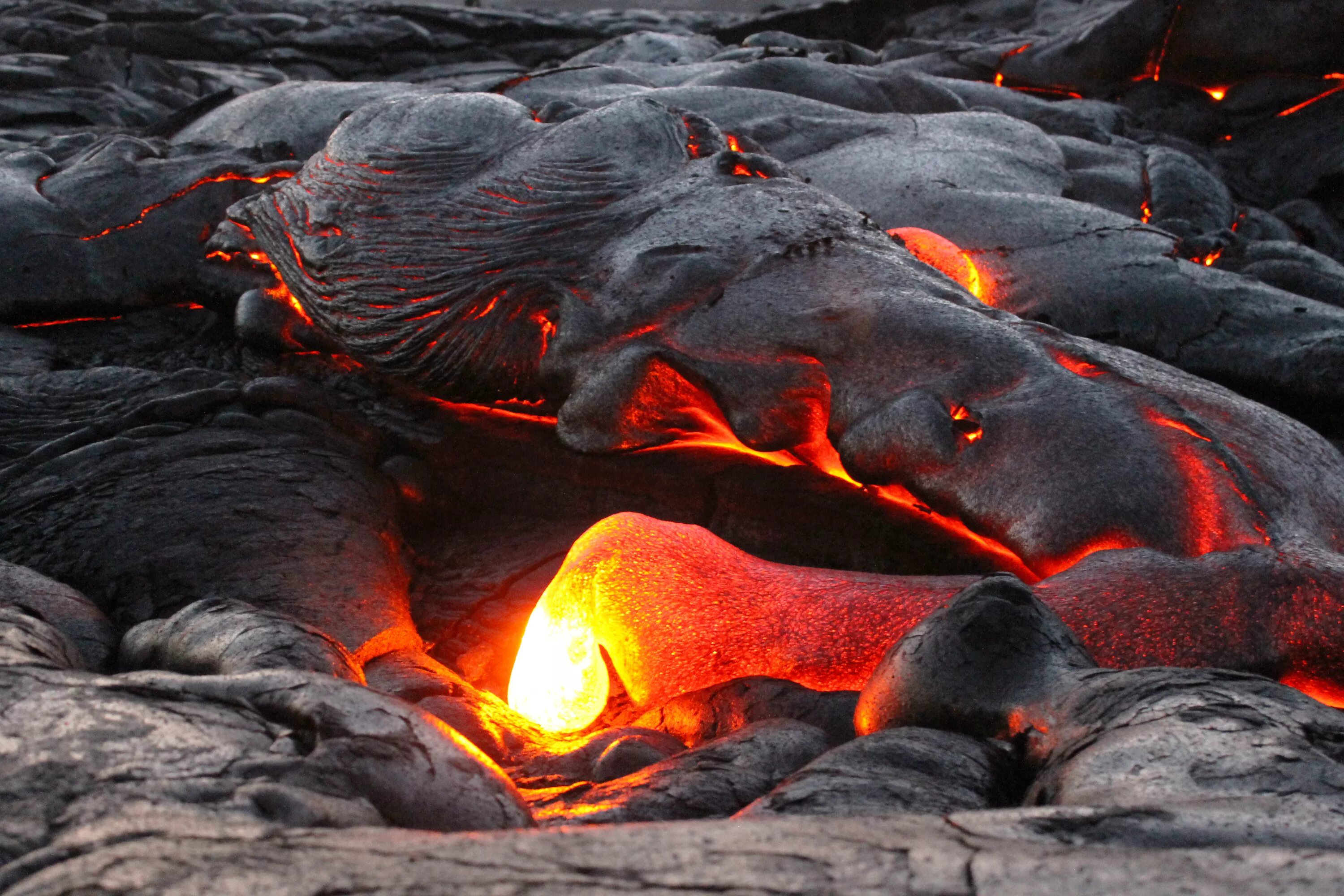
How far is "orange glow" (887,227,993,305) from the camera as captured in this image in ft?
13.2

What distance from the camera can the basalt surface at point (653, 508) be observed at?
1.38 m

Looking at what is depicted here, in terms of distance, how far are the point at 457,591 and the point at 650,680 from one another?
101cm

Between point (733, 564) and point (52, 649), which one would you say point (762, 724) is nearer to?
point (733, 564)

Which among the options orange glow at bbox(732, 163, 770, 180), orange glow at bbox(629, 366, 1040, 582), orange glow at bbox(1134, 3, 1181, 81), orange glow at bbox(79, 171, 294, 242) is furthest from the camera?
orange glow at bbox(1134, 3, 1181, 81)

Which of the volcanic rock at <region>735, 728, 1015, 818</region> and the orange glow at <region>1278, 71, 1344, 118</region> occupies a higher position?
the orange glow at <region>1278, 71, 1344, 118</region>

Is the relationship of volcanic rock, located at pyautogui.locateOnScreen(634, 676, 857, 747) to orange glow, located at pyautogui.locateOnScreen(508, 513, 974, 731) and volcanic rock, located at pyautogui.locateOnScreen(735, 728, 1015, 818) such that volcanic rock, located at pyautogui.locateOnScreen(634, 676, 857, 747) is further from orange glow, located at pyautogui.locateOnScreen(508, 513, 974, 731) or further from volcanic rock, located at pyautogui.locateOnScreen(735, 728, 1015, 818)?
volcanic rock, located at pyautogui.locateOnScreen(735, 728, 1015, 818)

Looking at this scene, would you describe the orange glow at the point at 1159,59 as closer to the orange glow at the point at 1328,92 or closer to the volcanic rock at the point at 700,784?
the orange glow at the point at 1328,92

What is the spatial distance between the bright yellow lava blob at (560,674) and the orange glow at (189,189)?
7.88 ft

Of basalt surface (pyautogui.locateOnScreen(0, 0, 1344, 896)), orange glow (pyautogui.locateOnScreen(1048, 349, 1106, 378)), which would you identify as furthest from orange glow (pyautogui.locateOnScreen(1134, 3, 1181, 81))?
orange glow (pyautogui.locateOnScreen(1048, 349, 1106, 378))

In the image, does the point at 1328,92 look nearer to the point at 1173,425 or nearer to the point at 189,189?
the point at 1173,425

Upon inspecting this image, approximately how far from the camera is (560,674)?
8.66ft

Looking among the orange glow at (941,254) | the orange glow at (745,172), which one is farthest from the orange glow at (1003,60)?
the orange glow at (745,172)

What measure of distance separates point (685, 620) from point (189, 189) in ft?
9.99

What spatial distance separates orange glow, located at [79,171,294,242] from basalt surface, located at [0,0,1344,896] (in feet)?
0.05
